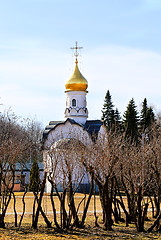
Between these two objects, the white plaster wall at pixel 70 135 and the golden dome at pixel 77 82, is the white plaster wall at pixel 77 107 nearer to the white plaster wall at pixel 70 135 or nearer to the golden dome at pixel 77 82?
the golden dome at pixel 77 82

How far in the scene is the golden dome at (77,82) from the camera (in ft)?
114

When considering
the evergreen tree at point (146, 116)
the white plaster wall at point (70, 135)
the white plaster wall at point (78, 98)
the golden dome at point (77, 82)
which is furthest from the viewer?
the evergreen tree at point (146, 116)

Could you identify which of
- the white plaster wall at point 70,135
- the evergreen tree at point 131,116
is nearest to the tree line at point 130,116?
the evergreen tree at point 131,116

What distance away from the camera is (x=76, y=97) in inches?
1391

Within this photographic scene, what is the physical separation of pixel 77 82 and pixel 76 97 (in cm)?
143

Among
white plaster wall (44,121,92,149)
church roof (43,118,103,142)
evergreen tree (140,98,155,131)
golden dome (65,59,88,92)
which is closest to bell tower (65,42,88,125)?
golden dome (65,59,88,92)

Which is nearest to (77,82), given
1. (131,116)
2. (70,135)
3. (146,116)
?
(131,116)

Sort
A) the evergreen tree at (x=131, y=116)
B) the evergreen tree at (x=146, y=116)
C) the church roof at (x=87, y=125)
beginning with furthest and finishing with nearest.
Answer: the evergreen tree at (x=146, y=116), the evergreen tree at (x=131, y=116), the church roof at (x=87, y=125)

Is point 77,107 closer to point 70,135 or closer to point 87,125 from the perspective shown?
point 87,125

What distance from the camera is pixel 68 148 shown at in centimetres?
1330

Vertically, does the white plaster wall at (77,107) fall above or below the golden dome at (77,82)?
below

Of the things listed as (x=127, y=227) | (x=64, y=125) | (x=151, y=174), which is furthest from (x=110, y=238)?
(x=64, y=125)

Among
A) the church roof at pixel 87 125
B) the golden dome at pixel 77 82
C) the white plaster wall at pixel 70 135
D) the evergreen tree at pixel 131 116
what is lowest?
the white plaster wall at pixel 70 135

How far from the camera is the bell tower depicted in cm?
3481
